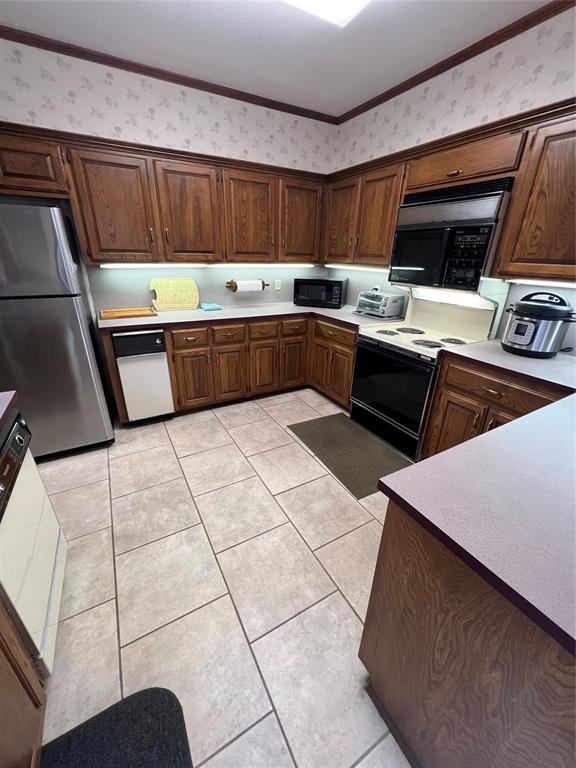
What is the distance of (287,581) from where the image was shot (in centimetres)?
150

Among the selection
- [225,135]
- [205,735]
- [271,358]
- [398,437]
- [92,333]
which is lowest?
[205,735]

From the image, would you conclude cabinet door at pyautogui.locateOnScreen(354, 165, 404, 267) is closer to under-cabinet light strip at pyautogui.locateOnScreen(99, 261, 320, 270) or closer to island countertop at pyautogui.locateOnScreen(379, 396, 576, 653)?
under-cabinet light strip at pyautogui.locateOnScreen(99, 261, 320, 270)

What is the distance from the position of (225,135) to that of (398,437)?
10.1ft

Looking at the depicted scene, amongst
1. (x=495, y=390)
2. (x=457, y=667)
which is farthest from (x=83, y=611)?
(x=495, y=390)

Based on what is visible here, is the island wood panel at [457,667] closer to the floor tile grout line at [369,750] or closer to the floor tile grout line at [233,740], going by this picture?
the floor tile grout line at [369,750]

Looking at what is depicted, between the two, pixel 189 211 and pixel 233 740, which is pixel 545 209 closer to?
pixel 189 211

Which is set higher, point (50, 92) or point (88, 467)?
point (50, 92)

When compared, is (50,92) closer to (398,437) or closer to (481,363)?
(481,363)

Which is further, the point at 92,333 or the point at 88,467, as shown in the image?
the point at 92,333

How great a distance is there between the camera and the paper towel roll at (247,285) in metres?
3.21

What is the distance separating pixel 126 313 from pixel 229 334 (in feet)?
2.99

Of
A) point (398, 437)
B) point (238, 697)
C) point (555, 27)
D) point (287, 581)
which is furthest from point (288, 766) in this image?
point (555, 27)

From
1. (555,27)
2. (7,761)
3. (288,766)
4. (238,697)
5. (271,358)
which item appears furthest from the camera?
(271,358)

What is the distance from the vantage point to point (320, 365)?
10.8 ft
